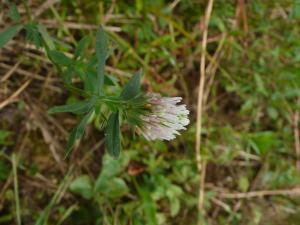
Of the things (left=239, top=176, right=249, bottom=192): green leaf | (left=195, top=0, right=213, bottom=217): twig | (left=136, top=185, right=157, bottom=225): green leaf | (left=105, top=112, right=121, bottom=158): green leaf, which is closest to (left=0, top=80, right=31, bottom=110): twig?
(left=136, top=185, right=157, bottom=225): green leaf

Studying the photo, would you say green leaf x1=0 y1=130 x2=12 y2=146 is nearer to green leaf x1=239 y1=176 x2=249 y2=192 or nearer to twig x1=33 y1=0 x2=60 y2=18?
twig x1=33 y1=0 x2=60 y2=18

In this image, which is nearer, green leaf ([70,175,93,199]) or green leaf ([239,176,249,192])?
green leaf ([70,175,93,199])

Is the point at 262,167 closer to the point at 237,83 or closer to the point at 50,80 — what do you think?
the point at 237,83

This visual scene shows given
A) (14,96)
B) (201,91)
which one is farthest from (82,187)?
(201,91)

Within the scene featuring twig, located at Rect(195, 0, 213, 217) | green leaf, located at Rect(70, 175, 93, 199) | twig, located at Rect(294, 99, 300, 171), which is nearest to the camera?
green leaf, located at Rect(70, 175, 93, 199)

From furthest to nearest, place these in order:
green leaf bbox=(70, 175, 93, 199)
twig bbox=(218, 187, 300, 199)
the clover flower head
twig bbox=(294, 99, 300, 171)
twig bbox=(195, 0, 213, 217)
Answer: twig bbox=(294, 99, 300, 171)
twig bbox=(218, 187, 300, 199)
twig bbox=(195, 0, 213, 217)
green leaf bbox=(70, 175, 93, 199)
the clover flower head

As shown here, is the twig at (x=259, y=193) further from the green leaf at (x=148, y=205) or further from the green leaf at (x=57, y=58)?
the green leaf at (x=57, y=58)

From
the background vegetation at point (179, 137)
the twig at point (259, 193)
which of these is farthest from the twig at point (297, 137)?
the twig at point (259, 193)
